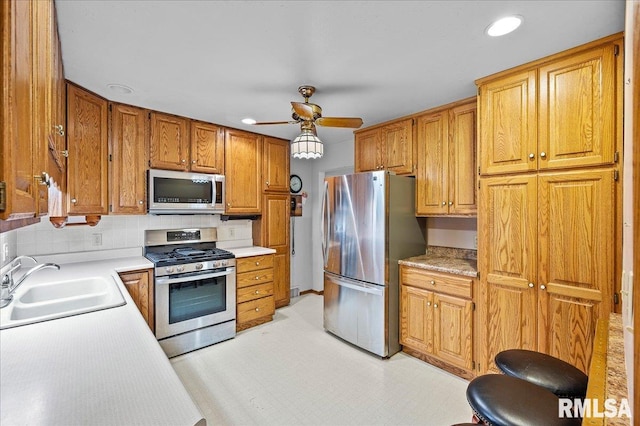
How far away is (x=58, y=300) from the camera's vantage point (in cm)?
161

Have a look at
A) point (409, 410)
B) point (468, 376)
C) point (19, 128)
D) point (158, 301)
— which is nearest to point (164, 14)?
point (19, 128)

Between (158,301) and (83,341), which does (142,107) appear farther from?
(83,341)

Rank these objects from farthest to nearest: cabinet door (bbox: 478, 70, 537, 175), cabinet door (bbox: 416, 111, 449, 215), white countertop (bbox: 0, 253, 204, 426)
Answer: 1. cabinet door (bbox: 416, 111, 449, 215)
2. cabinet door (bbox: 478, 70, 537, 175)
3. white countertop (bbox: 0, 253, 204, 426)

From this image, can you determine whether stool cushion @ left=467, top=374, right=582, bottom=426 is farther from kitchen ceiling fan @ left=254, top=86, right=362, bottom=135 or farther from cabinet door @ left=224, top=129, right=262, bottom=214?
cabinet door @ left=224, top=129, right=262, bottom=214

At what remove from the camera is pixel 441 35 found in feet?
5.25

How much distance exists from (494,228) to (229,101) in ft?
7.84

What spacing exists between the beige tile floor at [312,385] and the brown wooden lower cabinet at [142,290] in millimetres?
508

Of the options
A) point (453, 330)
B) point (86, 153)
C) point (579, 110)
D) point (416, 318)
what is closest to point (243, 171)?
point (86, 153)

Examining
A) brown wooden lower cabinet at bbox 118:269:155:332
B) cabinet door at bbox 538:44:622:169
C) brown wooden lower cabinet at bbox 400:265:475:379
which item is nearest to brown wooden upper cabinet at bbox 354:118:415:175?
brown wooden lower cabinet at bbox 400:265:475:379

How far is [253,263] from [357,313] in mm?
1279

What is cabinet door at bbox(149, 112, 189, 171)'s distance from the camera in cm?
286

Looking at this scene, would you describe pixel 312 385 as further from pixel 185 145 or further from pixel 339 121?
pixel 185 145

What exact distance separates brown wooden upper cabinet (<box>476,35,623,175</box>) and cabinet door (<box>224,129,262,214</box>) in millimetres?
2463

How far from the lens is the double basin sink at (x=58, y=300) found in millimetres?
1381
